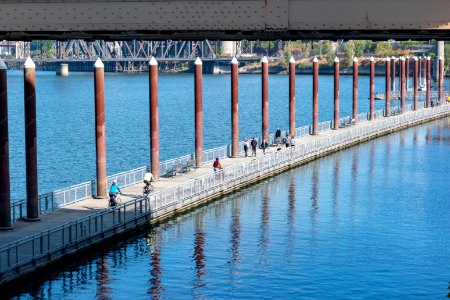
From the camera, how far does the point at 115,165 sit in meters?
80.9

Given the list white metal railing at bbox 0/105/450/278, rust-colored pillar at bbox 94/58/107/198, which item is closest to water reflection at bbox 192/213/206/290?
white metal railing at bbox 0/105/450/278

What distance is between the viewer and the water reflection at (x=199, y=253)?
37562mm

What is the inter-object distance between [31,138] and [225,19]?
13.5 m

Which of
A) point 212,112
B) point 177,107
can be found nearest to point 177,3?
point 212,112

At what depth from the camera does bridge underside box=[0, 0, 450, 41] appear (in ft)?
103

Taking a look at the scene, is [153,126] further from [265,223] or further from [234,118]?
[234,118]

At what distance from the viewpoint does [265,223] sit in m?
49.0

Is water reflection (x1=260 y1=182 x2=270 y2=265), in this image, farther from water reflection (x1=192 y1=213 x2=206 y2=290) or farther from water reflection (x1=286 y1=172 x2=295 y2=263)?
water reflection (x1=192 y1=213 x2=206 y2=290)

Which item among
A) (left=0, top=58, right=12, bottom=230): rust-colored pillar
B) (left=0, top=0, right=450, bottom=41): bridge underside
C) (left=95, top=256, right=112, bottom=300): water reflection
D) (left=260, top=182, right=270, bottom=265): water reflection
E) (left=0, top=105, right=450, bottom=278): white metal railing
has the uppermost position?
(left=0, top=0, right=450, bottom=41): bridge underside

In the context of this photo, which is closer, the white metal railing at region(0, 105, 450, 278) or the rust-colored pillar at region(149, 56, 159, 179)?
the white metal railing at region(0, 105, 450, 278)

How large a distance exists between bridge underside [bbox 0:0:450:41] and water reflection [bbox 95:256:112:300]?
29.3ft

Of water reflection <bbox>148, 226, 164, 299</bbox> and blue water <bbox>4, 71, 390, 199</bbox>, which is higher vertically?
blue water <bbox>4, 71, 390, 199</bbox>

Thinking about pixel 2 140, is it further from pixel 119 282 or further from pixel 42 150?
pixel 42 150

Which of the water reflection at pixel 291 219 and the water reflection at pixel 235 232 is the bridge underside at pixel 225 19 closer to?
the water reflection at pixel 235 232
